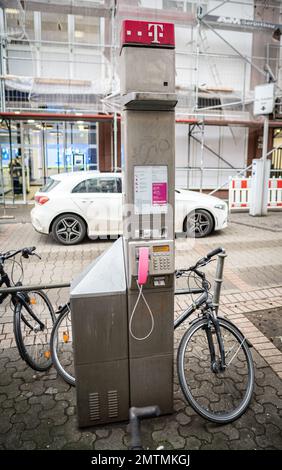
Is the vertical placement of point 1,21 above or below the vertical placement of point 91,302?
above

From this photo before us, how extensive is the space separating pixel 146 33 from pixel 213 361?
2477 millimetres

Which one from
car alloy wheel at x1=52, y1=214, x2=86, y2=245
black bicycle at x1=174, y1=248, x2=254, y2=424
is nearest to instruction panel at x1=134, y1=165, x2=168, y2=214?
black bicycle at x1=174, y1=248, x2=254, y2=424

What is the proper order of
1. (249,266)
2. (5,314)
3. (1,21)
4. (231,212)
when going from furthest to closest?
(1,21) < (231,212) < (249,266) < (5,314)

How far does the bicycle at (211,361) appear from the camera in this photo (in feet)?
9.52

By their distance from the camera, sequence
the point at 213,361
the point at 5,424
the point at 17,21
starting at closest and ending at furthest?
the point at 5,424 → the point at 213,361 → the point at 17,21

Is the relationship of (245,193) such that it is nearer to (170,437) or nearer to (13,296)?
(13,296)

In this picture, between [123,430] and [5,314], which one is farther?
[5,314]

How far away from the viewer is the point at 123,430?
2.74 metres

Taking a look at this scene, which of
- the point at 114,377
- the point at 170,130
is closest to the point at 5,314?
the point at 114,377

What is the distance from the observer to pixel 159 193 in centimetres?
255

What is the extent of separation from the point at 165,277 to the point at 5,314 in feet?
9.31

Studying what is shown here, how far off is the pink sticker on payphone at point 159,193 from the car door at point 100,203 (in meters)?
5.64

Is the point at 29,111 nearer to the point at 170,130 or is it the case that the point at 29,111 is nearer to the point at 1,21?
A: the point at 1,21

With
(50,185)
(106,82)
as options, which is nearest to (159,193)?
(50,185)
